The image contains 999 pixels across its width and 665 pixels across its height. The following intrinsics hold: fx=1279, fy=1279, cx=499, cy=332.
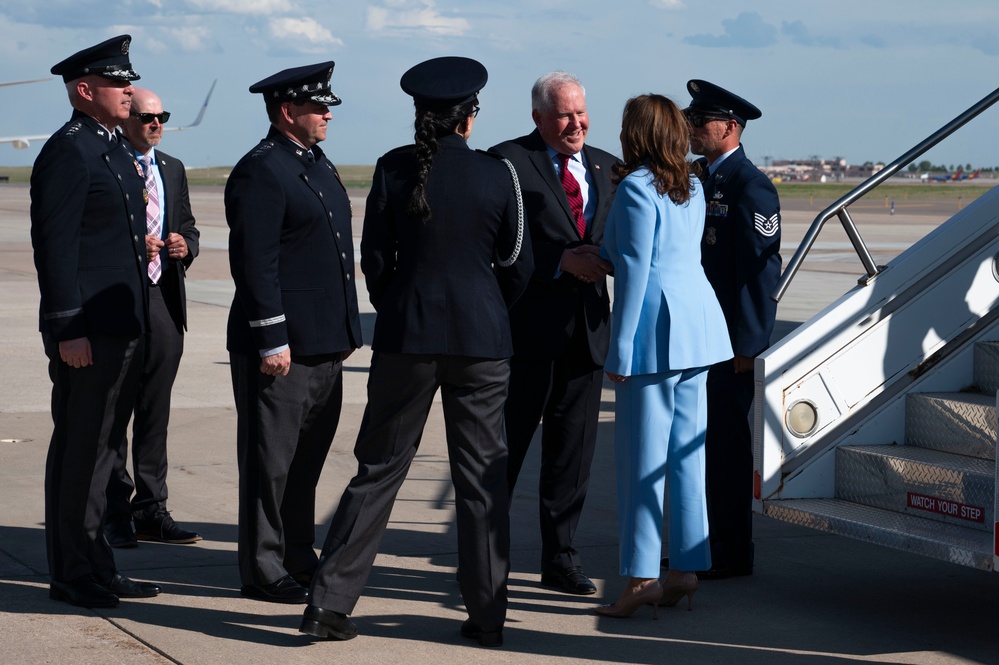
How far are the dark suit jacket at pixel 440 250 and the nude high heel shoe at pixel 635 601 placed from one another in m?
1.07

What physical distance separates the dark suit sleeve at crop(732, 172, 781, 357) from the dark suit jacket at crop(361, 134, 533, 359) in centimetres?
131

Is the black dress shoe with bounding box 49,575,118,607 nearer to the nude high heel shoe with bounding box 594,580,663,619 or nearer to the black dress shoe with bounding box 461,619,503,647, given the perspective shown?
the black dress shoe with bounding box 461,619,503,647

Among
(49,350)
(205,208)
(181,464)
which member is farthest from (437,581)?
(205,208)

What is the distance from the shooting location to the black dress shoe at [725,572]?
17.5 ft

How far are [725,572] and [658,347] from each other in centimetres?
125

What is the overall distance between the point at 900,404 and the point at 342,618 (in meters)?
2.44

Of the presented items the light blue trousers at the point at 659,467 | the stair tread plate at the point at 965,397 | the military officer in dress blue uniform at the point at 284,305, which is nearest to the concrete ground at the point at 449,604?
the light blue trousers at the point at 659,467

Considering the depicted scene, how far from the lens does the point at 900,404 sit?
206 inches

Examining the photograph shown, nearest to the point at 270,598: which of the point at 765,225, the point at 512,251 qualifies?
the point at 512,251

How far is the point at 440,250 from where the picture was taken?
4.27m

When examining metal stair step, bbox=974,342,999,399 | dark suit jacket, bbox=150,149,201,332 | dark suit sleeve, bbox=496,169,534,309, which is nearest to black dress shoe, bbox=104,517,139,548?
dark suit jacket, bbox=150,149,201,332

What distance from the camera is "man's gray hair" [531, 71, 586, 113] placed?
517cm

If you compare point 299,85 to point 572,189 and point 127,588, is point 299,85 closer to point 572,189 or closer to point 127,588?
point 572,189

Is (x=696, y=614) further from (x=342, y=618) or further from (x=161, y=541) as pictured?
(x=161, y=541)
